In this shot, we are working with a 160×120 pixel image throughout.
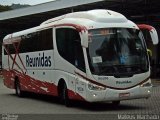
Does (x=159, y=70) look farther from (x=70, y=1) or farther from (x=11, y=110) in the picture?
(x=11, y=110)

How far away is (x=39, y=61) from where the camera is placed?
21.1m

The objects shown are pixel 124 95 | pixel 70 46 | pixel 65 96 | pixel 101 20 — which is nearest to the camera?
pixel 124 95

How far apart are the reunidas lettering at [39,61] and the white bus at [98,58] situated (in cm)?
53

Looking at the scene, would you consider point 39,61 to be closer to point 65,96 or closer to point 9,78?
point 65,96

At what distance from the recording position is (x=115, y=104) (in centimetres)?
1814

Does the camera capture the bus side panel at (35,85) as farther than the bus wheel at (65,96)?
Yes

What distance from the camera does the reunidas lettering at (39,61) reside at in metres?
20.0

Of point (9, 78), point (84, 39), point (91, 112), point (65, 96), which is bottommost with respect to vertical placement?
point (9, 78)

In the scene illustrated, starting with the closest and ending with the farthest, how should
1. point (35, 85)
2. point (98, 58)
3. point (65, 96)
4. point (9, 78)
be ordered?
point (98, 58) → point (65, 96) → point (35, 85) → point (9, 78)

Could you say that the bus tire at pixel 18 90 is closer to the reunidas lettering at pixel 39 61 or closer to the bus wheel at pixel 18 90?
the bus wheel at pixel 18 90

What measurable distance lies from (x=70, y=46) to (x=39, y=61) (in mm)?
3747

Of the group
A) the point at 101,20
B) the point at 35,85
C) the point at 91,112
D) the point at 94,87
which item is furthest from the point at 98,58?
the point at 35,85

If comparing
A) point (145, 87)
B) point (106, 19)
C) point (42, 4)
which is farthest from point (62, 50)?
point (42, 4)

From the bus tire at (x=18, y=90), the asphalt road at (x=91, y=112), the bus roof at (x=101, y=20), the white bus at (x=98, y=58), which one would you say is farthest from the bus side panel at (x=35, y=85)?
the bus roof at (x=101, y=20)
